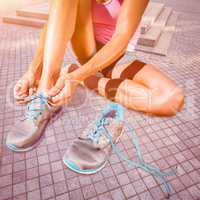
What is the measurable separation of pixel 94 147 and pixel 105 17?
84 centimetres

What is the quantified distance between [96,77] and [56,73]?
35 cm

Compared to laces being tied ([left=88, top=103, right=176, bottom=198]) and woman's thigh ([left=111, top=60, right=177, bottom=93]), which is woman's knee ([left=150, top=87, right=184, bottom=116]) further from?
laces being tied ([left=88, top=103, right=176, bottom=198])

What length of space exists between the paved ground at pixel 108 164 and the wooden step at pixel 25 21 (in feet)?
4.84

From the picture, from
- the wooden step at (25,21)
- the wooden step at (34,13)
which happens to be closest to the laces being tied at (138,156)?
the wooden step at (25,21)

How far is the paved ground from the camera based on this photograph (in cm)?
96

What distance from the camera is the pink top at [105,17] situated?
1164 mm

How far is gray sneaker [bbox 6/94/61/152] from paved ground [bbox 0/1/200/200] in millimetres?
74

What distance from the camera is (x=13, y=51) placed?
7.50ft

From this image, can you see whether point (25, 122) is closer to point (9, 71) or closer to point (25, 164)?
point (25, 164)

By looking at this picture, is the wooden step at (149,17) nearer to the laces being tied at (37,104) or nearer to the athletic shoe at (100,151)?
the athletic shoe at (100,151)

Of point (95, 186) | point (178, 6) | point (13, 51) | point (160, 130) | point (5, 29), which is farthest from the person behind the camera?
point (178, 6)

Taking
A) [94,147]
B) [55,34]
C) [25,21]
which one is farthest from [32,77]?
[25,21]

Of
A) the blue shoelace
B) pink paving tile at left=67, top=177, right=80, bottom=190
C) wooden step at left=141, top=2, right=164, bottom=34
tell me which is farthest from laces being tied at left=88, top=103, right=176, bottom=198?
wooden step at left=141, top=2, right=164, bottom=34

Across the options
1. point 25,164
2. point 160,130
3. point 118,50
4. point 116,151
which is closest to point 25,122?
point 25,164
